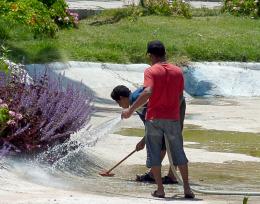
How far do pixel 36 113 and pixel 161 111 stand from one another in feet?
5.65

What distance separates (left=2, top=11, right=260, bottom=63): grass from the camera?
18.0 meters

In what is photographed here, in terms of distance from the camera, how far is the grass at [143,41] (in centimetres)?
1805

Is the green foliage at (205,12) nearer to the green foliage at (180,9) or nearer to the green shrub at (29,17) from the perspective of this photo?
the green foliage at (180,9)

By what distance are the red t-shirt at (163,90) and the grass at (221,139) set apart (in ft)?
11.3

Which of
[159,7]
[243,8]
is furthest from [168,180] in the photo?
[243,8]

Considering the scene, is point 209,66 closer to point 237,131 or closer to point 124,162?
point 237,131

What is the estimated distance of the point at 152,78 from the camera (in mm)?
8883

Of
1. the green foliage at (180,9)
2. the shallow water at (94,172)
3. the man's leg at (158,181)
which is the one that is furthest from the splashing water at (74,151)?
the green foliage at (180,9)

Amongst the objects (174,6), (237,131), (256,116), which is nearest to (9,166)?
(237,131)

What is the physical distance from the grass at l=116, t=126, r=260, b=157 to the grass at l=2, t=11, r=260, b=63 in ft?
13.2

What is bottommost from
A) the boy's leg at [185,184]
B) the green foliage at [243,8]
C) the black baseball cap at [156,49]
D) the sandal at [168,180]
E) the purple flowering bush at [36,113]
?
the green foliage at [243,8]

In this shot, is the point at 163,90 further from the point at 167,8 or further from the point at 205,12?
the point at 205,12

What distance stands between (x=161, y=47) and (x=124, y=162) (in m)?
2.54

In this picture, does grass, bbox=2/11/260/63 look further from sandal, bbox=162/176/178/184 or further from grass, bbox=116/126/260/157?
sandal, bbox=162/176/178/184
